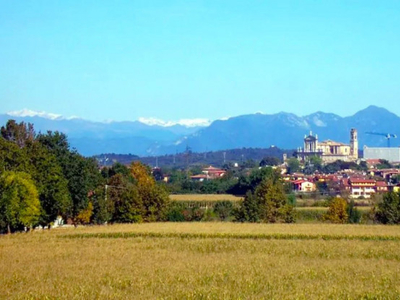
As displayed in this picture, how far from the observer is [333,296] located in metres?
21.5

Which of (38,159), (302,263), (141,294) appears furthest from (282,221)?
(141,294)

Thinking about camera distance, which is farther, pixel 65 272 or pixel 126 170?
pixel 126 170

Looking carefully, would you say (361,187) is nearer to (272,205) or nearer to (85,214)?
(272,205)

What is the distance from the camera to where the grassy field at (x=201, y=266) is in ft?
73.3

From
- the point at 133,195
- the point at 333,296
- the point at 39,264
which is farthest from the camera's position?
the point at 133,195

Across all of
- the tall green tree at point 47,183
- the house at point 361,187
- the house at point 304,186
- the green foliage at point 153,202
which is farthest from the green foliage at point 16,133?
the house at point 304,186

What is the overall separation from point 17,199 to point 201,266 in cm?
2267

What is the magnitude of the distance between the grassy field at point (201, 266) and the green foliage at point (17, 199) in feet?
12.5

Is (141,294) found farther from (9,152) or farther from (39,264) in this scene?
(9,152)

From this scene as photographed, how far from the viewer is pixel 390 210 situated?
67750mm

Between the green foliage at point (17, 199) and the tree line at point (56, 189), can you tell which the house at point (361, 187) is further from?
the green foliage at point (17, 199)

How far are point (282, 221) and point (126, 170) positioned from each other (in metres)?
26.7

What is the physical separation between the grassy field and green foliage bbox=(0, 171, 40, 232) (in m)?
3.81

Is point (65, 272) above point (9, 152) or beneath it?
beneath
